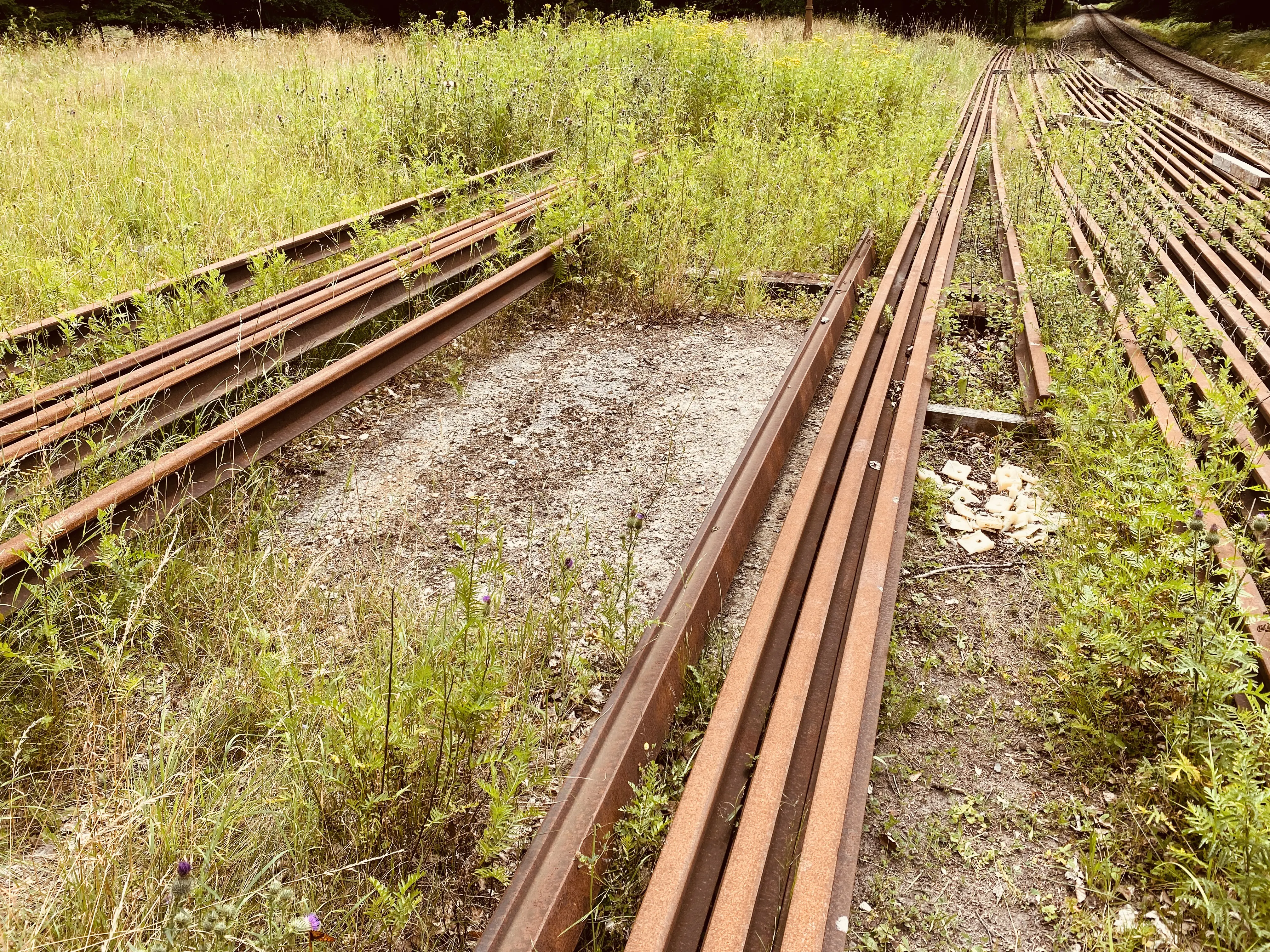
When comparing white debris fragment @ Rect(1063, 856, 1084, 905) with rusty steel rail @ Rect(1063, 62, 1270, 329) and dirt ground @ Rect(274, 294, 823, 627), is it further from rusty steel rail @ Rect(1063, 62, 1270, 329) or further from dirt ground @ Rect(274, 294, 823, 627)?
rusty steel rail @ Rect(1063, 62, 1270, 329)

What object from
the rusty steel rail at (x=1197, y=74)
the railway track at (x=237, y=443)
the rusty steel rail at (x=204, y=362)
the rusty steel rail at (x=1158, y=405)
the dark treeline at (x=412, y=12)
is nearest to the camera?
the railway track at (x=237, y=443)

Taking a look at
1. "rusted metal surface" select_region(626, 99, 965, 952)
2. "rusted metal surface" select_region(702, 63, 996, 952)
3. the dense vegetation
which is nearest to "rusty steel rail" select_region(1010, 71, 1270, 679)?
"rusted metal surface" select_region(702, 63, 996, 952)

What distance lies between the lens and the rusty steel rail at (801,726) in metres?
1.58

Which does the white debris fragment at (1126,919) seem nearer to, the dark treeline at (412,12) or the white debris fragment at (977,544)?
the white debris fragment at (977,544)

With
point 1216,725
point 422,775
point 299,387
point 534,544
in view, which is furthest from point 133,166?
point 1216,725

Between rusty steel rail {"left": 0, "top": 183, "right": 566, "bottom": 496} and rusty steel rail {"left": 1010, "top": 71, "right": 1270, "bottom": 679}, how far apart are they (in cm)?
369

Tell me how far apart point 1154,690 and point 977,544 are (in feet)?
2.94

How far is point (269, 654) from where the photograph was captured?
6.72 ft

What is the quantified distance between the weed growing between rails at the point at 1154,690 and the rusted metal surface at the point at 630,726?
1.08 metres

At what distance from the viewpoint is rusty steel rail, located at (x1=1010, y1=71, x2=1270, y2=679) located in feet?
7.72

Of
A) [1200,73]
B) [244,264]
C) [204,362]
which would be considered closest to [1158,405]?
[204,362]

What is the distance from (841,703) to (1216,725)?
106 centimetres

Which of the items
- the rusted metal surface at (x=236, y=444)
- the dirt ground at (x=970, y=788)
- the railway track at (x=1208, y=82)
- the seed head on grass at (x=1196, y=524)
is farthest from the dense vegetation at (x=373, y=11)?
the seed head on grass at (x=1196, y=524)

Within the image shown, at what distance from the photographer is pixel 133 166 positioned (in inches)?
224
